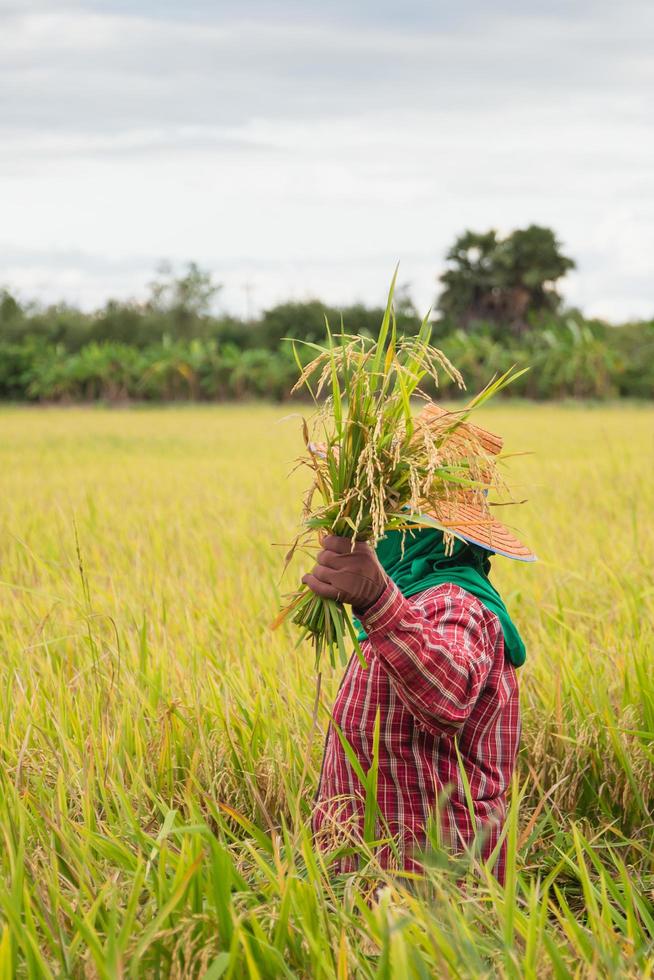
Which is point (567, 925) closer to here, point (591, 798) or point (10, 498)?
point (591, 798)

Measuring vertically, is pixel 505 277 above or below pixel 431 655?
above

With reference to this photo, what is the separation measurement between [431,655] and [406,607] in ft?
0.26

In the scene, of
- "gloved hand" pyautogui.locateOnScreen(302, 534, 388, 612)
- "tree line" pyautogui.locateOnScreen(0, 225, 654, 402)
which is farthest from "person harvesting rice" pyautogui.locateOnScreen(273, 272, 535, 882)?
"tree line" pyautogui.locateOnScreen(0, 225, 654, 402)

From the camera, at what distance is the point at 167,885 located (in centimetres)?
128

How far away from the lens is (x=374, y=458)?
1.39m

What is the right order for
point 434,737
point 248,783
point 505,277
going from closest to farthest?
point 434,737, point 248,783, point 505,277

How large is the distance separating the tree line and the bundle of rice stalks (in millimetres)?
19028

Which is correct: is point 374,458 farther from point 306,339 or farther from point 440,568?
point 306,339

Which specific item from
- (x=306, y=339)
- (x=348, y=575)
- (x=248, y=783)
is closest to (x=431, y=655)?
(x=348, y=575)

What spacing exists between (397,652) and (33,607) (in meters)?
1.93

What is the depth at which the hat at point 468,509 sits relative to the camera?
147 cm

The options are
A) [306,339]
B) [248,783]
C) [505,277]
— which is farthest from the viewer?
[505,277]

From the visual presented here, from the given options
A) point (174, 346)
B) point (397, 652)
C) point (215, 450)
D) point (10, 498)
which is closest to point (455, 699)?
point (397, 652)

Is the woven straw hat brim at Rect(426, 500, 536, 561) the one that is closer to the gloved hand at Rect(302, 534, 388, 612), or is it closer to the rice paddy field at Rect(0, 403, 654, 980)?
the gloved hand at Rect(302, 534, 388, 612)
